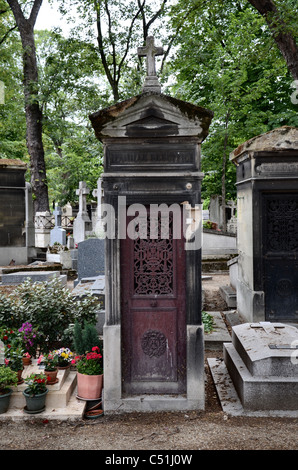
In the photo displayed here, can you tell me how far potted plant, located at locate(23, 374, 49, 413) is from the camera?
12.8 feet

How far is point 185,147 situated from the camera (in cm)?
408

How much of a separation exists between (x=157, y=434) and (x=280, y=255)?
4.04 m

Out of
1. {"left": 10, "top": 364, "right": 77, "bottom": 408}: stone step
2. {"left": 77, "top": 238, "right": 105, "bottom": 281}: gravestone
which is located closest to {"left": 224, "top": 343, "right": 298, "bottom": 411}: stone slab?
{"left": 10, "top": 364, "right": 77, "bottom": 408}: stone step

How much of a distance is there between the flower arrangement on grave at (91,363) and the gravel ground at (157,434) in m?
0.48

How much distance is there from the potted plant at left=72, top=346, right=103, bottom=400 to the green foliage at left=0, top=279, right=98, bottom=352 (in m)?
0.93

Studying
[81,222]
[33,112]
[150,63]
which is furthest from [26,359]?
[33,112]

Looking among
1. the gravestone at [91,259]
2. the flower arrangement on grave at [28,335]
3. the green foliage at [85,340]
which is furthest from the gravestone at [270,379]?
the gravestone at [91,259]

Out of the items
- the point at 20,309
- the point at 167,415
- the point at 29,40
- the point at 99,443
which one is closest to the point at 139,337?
the point at 167,415

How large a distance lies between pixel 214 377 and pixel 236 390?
49 cm

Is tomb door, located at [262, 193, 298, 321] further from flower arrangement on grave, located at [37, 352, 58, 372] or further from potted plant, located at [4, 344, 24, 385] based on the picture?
potted plant, located at [4, 344, 24, 385]

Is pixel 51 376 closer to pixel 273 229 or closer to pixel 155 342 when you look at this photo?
pixel 155 342

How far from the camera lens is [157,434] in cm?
355

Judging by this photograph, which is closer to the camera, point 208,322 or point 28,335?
point 28,335

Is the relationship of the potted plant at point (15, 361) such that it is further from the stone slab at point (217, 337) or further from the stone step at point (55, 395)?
the stone slab at point (217, 337)
